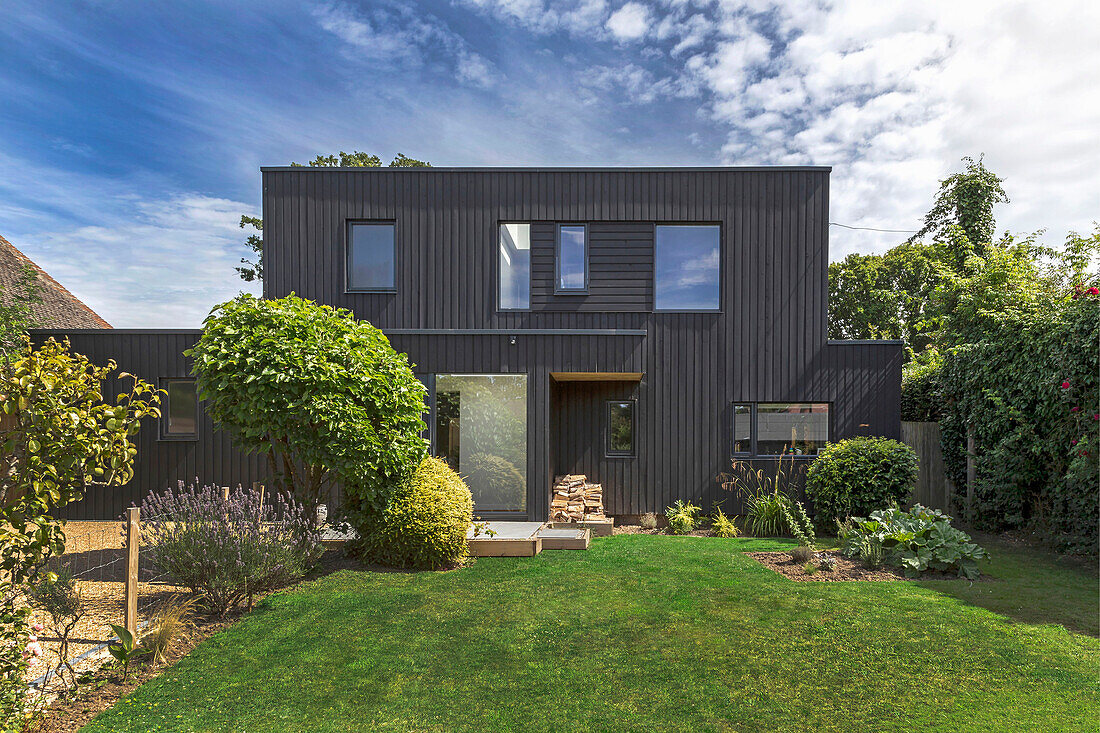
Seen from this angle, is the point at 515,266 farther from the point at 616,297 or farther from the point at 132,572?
the point at 132,572

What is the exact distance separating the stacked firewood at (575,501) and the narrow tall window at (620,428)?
814 mm

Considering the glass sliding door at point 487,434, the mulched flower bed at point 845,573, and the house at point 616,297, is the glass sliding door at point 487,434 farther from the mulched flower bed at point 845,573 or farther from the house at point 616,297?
the mulched flower bed at point 845,573

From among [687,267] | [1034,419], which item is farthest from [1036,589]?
[687,267]

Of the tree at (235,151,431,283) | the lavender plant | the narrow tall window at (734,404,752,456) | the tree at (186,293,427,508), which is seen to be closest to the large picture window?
the narrow tall window at (734,404,752,456)

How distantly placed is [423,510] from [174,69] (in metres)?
5.33

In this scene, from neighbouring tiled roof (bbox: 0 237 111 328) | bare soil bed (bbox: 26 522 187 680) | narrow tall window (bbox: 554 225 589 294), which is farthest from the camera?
neighbouring tiled roof (bbox: 0 237 111 328)

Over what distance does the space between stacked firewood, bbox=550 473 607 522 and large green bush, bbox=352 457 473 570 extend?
9.97 ft

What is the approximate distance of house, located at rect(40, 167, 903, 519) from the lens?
35.0 feet

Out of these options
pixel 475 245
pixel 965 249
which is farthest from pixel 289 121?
pixel 965 249

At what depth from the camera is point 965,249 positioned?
17562 mm

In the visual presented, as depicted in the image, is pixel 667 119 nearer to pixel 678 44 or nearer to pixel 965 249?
pixel 678 44

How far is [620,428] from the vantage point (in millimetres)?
10859

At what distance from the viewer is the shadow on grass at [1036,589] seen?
533 centimetres

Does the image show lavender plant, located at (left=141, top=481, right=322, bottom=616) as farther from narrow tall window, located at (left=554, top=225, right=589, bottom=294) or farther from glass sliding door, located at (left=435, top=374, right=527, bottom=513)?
narrow tall window, located at (left=554, top=225, right=589, bottom=294)
